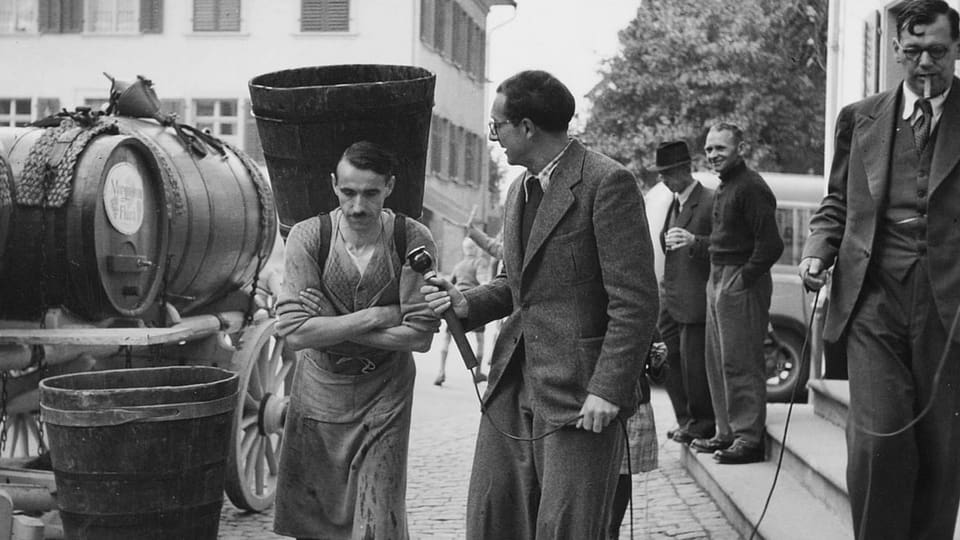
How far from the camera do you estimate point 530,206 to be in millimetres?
4305

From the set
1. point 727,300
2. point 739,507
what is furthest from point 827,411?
point 739,507

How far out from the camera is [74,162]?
626 centimetres

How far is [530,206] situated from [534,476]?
0.85 meters

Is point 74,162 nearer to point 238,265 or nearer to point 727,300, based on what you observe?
point 238,265

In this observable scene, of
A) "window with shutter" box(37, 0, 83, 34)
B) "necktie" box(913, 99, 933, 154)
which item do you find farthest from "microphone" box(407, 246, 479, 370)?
"window with shutter" box(37, 0, 83, 34)

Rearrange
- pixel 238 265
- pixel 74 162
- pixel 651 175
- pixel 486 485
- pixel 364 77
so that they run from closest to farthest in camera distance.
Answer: pixel 486 485
pixel 364 77
pixel 74 162
pixel 238 265
pixel 651 175

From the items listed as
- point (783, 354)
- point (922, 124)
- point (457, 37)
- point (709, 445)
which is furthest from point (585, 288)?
point (457, 37)

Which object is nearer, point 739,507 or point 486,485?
point 486,485

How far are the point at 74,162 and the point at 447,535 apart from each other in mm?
2602

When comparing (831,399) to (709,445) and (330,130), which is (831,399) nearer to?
(709,445)

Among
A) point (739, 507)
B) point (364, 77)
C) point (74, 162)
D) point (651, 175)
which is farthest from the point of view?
point (651, 175)

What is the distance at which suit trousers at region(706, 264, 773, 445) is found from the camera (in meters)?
8.16

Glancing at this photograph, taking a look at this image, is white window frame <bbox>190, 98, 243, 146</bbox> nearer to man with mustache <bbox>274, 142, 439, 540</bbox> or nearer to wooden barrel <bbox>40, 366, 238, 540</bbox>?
wooden barrel <bbox>40, 366, 238, 540</bbox>

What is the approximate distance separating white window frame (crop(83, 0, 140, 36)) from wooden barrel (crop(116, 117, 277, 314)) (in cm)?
2503
